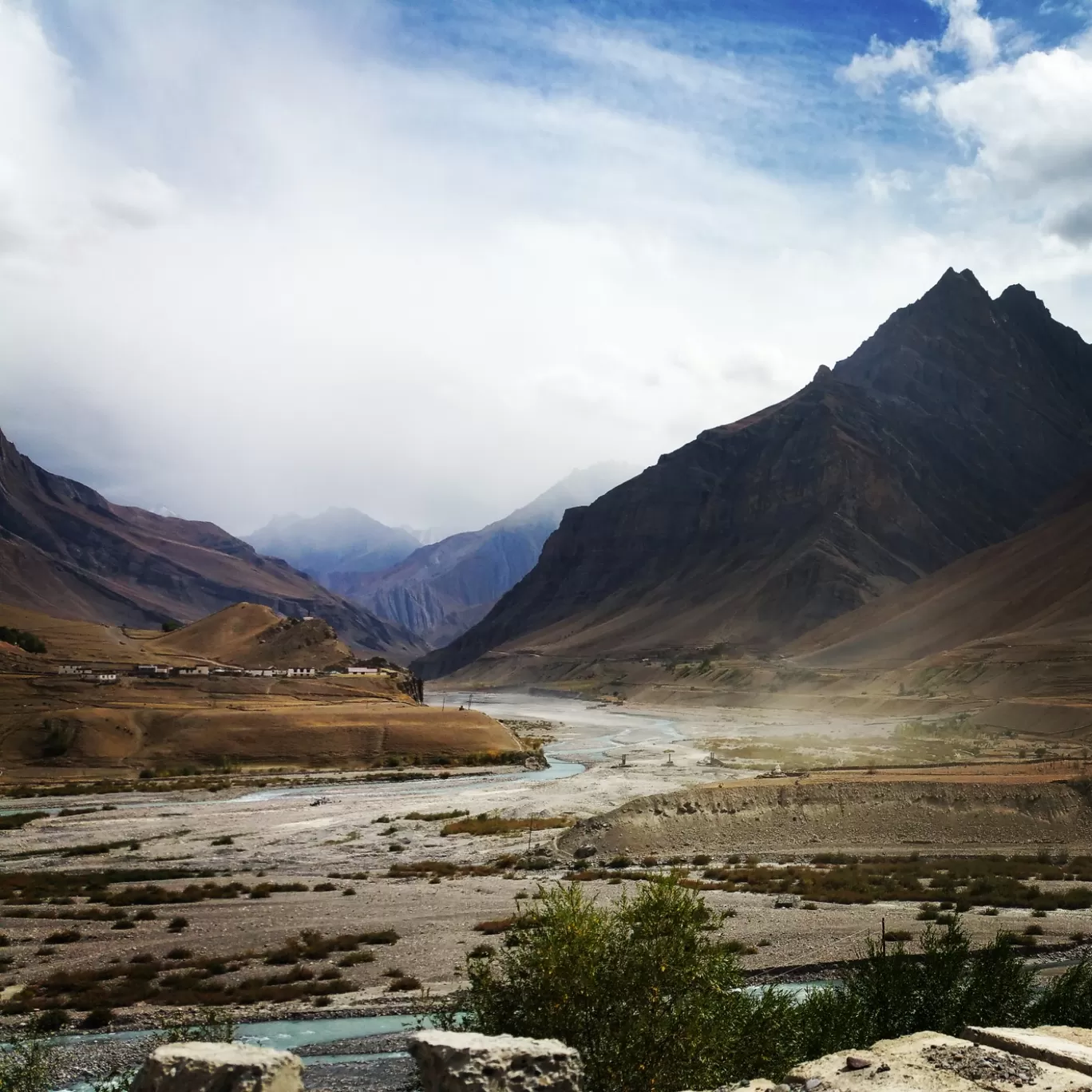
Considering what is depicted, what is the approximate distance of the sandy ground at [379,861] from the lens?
31078 mm

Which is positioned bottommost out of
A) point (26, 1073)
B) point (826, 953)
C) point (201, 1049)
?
point (826, 953)

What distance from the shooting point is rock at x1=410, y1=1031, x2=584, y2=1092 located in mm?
10438

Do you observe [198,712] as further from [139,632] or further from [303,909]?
[139,632]

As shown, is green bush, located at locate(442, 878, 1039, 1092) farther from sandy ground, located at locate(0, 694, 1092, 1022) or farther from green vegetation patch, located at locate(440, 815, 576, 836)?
green vegetation patch, located at locate(440, 815, 576, 836)

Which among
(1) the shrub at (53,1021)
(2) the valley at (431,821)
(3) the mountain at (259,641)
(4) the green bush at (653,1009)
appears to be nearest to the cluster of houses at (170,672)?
(2) the valley at (431,821)

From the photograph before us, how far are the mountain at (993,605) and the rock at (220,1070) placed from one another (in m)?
137

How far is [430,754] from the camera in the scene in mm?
98062

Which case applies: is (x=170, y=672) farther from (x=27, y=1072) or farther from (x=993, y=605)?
(x=993, y=605)

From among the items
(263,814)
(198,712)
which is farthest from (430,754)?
(263,814)

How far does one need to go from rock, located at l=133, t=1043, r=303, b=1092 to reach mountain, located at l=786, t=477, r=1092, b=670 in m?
137

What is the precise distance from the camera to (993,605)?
543 ft

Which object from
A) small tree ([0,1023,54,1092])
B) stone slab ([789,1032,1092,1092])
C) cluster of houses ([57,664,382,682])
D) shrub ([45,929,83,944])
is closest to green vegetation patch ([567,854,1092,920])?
shrub ([45,929,83,944])

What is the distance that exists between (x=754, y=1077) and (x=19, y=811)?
63800mm

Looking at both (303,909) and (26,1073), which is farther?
(303,909)
